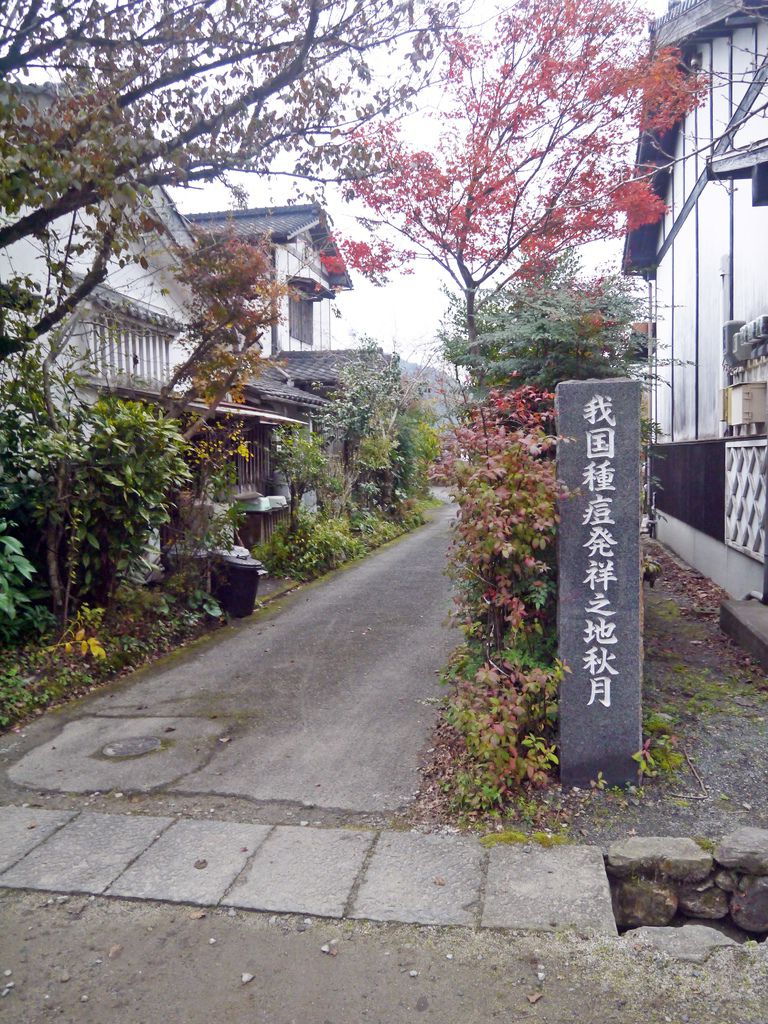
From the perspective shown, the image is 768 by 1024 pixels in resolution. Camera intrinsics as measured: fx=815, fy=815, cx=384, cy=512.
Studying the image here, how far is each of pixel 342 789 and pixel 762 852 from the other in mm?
2589

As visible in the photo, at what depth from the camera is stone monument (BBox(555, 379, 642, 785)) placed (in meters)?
5.15

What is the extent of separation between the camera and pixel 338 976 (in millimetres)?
3682

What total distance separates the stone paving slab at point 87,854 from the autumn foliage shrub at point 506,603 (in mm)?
1990

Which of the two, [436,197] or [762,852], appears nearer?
[762,852]

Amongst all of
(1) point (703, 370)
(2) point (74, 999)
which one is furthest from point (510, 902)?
(1) point (703, 370)

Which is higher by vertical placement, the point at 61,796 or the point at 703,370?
the point at 703,370

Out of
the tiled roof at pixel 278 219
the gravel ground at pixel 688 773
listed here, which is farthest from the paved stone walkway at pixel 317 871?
the tiled roof at pixel 278 219

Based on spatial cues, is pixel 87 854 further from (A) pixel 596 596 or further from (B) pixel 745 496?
(B) pixel 745 496

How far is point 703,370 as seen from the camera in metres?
13.7

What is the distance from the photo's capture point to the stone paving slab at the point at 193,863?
4.32 meters

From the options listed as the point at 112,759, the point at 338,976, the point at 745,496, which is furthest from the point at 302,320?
the point at 338,976

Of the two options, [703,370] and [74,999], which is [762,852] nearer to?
[74,999]

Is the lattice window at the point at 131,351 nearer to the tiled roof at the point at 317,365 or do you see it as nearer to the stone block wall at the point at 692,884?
the tiled roof at the point at 317,365

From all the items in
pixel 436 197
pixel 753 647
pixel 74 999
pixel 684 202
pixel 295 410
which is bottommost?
pixel 74 999
